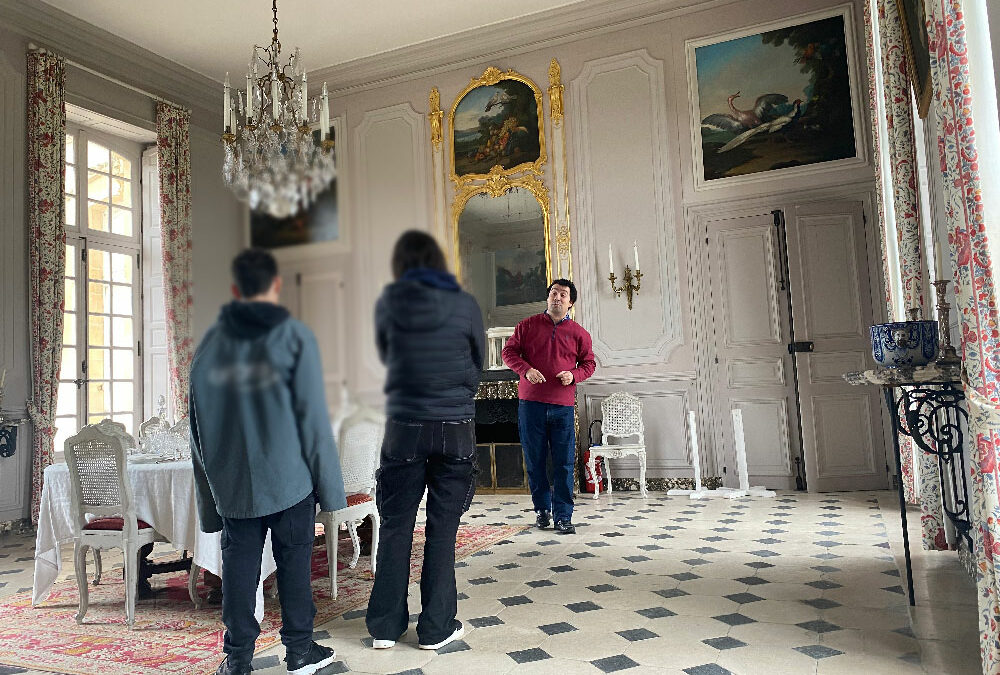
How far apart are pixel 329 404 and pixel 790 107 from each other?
26.6 ft

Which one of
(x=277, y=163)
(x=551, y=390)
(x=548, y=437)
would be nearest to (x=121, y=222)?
(x=277, y=163)

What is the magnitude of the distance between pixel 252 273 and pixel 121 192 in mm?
451

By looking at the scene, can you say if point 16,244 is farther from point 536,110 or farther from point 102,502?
point 536,110

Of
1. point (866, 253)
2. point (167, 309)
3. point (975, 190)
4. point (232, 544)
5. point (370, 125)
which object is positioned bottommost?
point (232, 544)

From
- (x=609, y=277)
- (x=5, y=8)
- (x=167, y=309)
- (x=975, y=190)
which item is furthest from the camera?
(x=609, y=277)

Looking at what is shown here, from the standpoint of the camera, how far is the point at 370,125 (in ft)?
3.29

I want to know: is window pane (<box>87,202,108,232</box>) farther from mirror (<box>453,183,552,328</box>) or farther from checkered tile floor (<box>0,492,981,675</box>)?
checkered tile floor (<box>0,492,981,675</box>)

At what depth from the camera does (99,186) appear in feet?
3.38

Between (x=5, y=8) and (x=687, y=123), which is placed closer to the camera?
(x=5, y=8)

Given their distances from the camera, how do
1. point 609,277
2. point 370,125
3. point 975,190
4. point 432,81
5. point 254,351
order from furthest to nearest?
point 609,277 → point 432,81 → point 975,190 → point 370,125 → point 254,351

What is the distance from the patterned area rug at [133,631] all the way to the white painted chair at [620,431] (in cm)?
340

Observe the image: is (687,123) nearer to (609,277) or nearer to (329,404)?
(609,277)

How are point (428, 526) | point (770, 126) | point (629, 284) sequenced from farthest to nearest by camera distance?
point (629, 284)
point (770, 126)
point (428, 526)

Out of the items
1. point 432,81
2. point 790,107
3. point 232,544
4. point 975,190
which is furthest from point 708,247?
point 232,544
